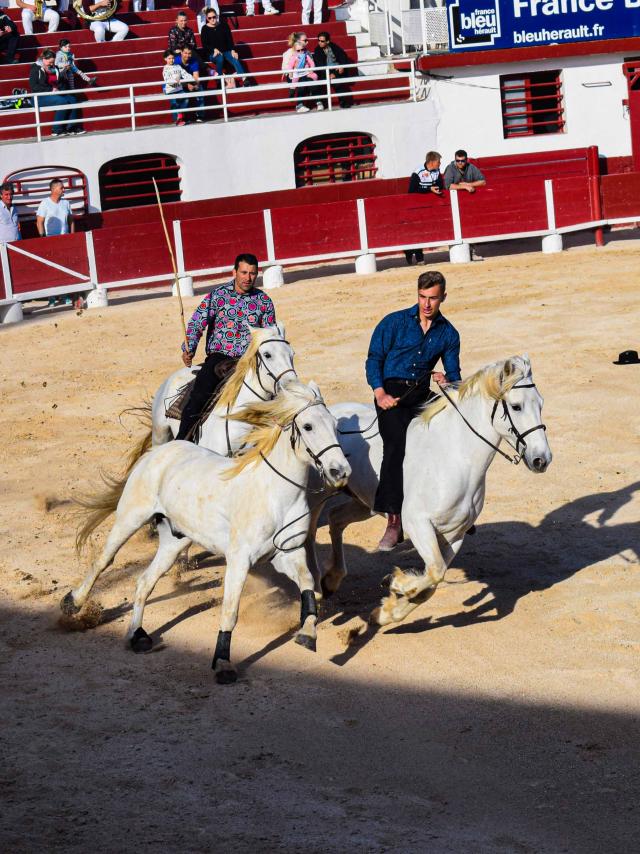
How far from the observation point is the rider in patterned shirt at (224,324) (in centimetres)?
826

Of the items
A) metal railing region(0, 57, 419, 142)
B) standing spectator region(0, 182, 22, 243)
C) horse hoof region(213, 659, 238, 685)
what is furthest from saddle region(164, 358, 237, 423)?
metal railing region(0, 57, 419, 142)

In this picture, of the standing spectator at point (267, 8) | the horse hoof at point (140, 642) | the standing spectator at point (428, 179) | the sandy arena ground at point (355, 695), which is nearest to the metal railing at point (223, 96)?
the standing spectator at point (267, 8)

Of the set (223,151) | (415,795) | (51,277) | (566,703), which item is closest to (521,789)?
(415,795)

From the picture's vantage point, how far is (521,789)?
541cm

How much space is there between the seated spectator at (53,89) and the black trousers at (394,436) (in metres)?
15.6

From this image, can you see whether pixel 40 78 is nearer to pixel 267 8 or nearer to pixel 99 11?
pixel 99 11

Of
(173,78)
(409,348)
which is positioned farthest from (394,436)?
(173,78)

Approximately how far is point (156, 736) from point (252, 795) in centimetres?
79

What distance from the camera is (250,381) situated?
754 cm

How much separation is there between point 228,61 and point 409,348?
670 inches

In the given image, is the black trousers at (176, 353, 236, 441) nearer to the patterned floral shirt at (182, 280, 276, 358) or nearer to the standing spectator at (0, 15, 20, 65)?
the patterned floral shirt at (182, 280, 276, 358)

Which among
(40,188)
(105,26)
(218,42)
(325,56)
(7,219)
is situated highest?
(105,26)

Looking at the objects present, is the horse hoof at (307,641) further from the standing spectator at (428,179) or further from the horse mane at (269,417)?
the standing spectator at (428,179)

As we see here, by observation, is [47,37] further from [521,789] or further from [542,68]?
[521,789]
